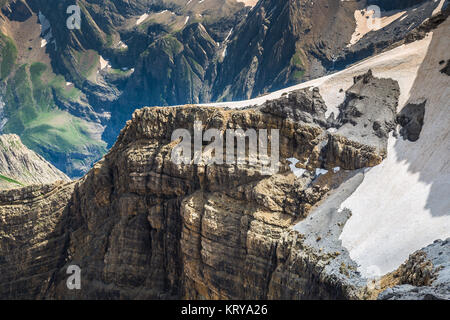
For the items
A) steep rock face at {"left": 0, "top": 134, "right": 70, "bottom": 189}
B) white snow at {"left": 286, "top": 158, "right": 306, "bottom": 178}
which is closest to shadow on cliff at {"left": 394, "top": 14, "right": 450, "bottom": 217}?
white snow at {"left": 286, "top": 158, "right": 306, "bottom": 178}

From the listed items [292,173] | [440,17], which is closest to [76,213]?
[292,173]

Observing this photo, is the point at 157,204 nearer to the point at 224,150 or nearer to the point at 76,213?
the point at 224,150

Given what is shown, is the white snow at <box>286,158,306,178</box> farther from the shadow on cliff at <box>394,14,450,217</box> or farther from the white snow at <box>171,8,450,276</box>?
the shadow on cliff at <box>394,14,450,217</box>

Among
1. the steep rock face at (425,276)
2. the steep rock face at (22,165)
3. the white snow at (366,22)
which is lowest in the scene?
the steep rock face at (425,276)

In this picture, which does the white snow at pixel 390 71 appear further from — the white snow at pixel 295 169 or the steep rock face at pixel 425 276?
the steep rock face at pixel 425 276

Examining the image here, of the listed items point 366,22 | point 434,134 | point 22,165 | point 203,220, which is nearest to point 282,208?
point 203,220

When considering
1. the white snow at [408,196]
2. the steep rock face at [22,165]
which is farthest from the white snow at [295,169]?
the steep rock face at [22,165]
